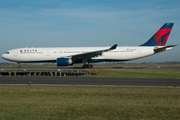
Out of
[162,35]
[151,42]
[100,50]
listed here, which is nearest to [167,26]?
[162,35]

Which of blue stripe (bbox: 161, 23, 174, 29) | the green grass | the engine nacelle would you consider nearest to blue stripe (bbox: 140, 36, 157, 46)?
blue stripe (bbox: 161, 23, 174, 29)

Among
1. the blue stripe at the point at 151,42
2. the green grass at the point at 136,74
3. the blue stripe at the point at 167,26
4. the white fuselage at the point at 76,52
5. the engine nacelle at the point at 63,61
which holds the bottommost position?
the green grass at the point at 136,74

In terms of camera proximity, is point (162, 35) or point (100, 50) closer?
point (100, 50)

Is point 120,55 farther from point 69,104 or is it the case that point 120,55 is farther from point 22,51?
point 69,104

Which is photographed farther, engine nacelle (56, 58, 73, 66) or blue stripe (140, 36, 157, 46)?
blue stripe (140, 36, 157, 46)

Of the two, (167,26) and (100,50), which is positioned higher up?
(167,26)

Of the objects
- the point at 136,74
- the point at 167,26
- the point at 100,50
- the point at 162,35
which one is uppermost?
the point at 167,26

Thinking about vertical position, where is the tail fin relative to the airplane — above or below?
above

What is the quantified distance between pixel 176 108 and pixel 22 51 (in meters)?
33.8

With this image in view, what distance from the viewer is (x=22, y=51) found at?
37344 millimetres

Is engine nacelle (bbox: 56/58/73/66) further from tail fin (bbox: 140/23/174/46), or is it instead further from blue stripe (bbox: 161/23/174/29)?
blue stripe (bbox: 161/23/174/29)

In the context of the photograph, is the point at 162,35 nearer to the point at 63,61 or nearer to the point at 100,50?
the point at 100,50

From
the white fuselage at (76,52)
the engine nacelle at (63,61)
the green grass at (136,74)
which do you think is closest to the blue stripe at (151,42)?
the white fuselage at (76,52)

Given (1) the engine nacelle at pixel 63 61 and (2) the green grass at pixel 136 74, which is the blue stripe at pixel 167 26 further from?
(1) the engine nacelle at pixel 63 61
